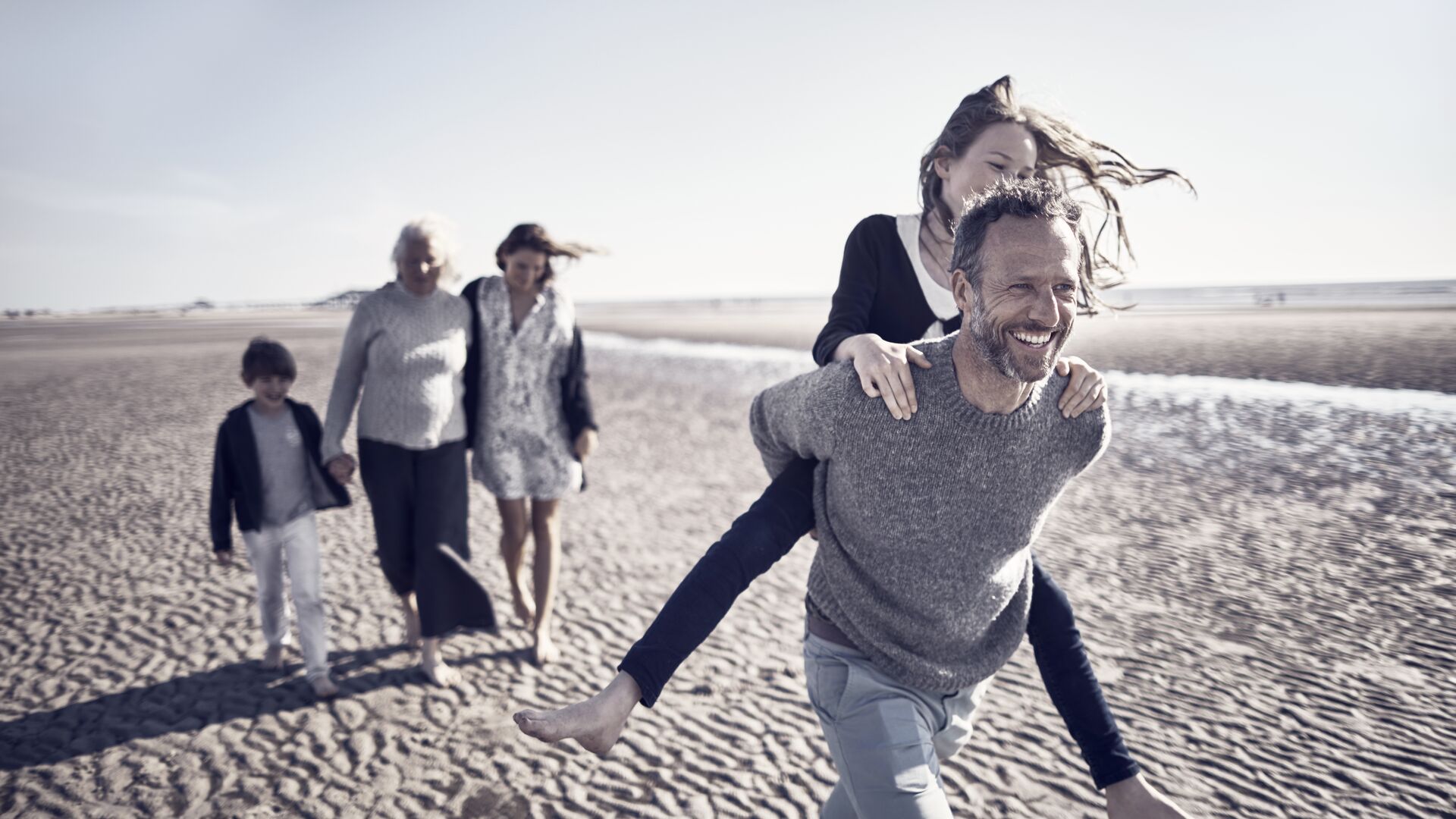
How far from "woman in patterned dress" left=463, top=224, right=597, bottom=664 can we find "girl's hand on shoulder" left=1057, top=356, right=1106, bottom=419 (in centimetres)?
315

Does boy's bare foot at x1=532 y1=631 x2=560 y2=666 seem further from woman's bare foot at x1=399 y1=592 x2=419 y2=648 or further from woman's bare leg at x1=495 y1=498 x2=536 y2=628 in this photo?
woman's bare foot at x1=399 y1=592 x2=419 y2=648

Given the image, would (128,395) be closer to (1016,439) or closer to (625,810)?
(625,810)

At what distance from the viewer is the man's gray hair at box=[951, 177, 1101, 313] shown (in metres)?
1.58

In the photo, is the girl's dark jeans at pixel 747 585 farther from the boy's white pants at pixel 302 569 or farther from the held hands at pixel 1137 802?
the boy's white pants at pixel 302 569

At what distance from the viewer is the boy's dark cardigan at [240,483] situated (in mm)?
3938

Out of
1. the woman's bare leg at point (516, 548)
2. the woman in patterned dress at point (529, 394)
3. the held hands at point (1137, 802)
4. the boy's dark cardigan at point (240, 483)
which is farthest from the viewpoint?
the woman's bare leg at point (516, 548)

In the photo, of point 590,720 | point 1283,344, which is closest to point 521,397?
point 590,720

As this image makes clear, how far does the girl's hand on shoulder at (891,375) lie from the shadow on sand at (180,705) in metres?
3.63

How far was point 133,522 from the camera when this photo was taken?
7145 millimetres

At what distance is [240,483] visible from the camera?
3973mm

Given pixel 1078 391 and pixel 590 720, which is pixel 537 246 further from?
pixel 590 720

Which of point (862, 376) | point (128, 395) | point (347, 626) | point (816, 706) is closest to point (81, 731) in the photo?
point (347, 626)

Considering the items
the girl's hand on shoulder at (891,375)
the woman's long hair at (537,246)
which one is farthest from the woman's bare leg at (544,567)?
the girl's hand on shoulder at (891,375)

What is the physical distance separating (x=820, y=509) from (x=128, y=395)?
1825 centimetres
